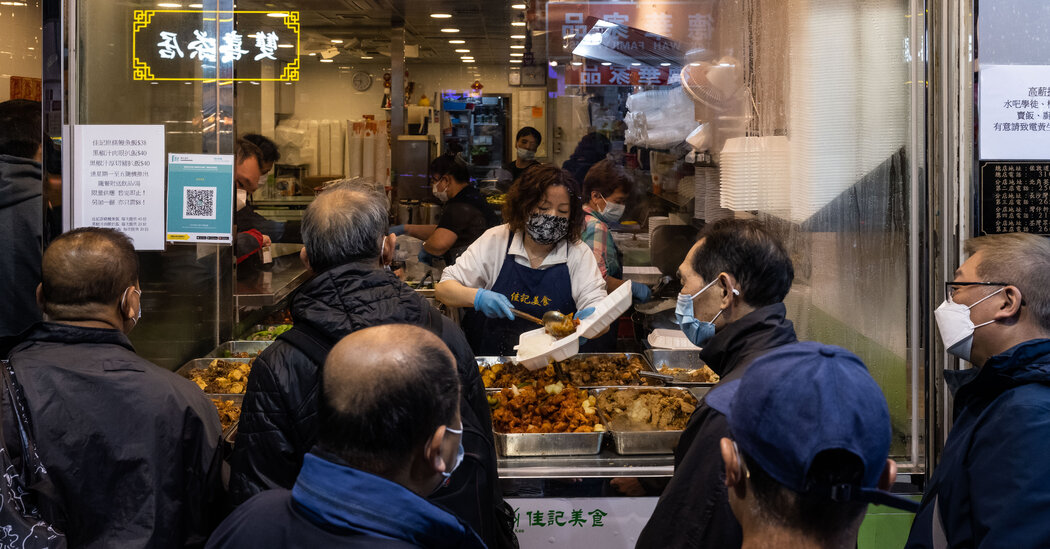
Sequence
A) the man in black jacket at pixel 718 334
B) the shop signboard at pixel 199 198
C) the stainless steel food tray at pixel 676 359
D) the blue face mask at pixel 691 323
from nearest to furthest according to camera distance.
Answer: the man in black jacket at pixel 718 334, the blue face mask at pixel 691 323, the shop signboard at pixel 199 198, the stainless steel food tray at pixel 676 359

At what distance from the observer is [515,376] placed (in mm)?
4148

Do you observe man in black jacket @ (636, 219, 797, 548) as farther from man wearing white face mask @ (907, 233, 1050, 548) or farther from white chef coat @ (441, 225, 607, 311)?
white chef coat @ (441, 225, 607, 311)

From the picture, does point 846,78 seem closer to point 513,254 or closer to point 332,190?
point 513,254

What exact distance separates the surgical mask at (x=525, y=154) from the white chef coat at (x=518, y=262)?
1.42 meters

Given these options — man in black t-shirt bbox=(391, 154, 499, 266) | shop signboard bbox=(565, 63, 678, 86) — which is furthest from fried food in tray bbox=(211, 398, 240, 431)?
shop signboard bbox=(565, 63, 678, 86)

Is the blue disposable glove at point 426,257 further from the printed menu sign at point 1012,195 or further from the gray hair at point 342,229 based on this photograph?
the printed menu sign at point 1012,195

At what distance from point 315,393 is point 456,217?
3.62m

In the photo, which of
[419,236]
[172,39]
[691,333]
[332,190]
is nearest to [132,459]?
[332,190]

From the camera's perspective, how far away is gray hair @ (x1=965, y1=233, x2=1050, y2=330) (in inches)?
97.7

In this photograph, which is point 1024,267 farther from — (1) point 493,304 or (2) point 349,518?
(1) point 493,304

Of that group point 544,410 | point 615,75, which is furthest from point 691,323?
point 615,75

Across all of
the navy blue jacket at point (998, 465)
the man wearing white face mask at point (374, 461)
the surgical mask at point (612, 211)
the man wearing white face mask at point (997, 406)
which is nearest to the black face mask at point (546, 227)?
the surgical mask at point (612, 211)

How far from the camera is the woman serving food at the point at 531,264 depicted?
4594mm

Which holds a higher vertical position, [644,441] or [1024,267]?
[1024,267]
